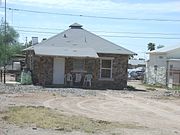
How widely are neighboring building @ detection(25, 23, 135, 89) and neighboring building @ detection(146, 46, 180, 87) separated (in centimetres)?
846

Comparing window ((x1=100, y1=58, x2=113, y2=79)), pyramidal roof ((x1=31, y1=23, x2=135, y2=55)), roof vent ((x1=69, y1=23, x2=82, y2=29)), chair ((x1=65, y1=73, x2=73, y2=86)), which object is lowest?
chair ((x1=65, y1=73, x2=73, y2=86))

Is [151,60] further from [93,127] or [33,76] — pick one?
[93,127]

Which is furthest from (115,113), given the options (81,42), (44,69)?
(81,42)

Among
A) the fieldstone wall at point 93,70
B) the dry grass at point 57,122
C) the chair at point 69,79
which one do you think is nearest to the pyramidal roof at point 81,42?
the fieldstone wall at point 93,70

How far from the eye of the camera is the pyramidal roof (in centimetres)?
4100

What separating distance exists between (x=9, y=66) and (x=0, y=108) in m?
50.2

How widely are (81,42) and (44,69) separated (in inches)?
200

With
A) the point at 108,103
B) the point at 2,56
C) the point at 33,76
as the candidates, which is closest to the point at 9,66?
the point at 2,56

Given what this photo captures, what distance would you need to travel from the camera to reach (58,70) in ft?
129

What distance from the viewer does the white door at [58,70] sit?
39.3 metres

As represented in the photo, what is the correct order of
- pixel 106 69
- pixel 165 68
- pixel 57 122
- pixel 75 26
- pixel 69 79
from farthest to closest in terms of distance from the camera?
pixel 165 68 → pixel 75 26 → pixel 106 69 → pixel 69 79 → pixel 57 122

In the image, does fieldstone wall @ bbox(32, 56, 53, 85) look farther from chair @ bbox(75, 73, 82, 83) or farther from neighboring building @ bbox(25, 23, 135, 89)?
chair @ bbox(75, 73, 82, 83)

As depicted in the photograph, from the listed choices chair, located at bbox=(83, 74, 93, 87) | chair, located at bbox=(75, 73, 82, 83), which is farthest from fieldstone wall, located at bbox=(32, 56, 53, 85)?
chair, located at bbox=(83, 74, 93, 87)

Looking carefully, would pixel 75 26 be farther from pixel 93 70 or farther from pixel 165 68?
pixel 165 68
